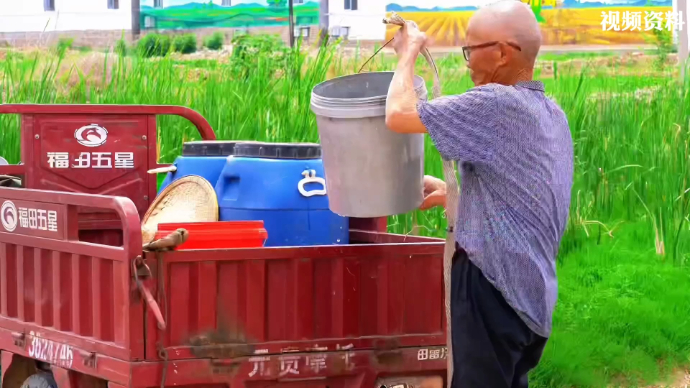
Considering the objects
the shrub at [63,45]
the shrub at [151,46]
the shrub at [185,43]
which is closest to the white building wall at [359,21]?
the shrub at [185,43]

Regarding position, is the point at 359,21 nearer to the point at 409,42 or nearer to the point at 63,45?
the point at 63,45

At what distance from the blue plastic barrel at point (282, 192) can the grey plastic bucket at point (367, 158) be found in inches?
13.5

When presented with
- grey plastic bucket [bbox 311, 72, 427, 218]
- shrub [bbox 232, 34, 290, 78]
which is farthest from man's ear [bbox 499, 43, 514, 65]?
shrub [bbox 232, 34, 290, 78]

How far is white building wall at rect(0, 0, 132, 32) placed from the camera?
13.5m

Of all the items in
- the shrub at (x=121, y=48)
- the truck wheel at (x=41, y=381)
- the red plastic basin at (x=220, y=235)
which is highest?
the shrub at (x=121, y=48)

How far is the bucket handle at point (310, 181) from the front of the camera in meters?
4.94

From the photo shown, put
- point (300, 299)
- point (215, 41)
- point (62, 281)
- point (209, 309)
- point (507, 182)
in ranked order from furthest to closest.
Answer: point (215, 41)
point (62, 281)
point (300, 299)
point (209, 309)
point (507, 182)

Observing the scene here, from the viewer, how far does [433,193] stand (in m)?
4.74

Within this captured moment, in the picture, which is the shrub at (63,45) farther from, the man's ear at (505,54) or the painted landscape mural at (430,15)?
the man's ear at (505,54)

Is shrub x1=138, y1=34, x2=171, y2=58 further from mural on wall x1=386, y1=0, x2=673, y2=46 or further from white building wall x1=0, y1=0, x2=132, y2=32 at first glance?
mural on wall x1=386, y1=0, x2=673, y2=46

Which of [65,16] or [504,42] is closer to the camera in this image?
[504,42]

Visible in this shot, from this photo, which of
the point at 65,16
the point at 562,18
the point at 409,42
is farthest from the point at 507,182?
the point at 562,18

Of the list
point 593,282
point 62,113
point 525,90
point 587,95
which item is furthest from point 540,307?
point 587,95

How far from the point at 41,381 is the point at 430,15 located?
1005 centimetres
